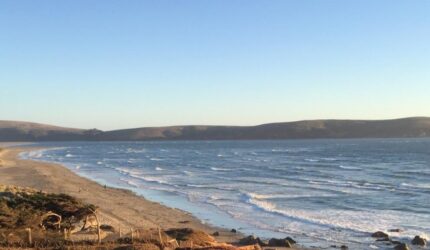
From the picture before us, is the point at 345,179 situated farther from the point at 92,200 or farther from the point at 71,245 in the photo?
the point at 71,245

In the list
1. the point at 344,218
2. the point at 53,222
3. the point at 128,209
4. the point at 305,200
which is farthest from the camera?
the point at 305,200

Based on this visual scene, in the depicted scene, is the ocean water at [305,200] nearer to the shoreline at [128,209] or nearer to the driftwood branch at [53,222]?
the shoreline at [128,209]

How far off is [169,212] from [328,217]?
25.1 feet

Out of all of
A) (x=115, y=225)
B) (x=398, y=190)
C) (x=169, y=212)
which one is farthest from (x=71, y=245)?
(x=398, y=190)

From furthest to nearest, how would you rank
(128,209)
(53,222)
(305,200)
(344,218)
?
(305,200) < (128,209) < (344,218) < (53,222)

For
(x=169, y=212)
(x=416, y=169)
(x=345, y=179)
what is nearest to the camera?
(x=169, y=212)

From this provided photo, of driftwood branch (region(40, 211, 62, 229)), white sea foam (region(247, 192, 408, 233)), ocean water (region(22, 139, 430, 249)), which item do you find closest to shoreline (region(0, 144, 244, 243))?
ocean water (region(22, 139, 430, 249))

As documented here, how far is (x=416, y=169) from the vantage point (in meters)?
55.7

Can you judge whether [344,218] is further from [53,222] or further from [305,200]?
[53,222]

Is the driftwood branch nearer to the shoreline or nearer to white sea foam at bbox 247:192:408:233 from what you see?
the shoreline

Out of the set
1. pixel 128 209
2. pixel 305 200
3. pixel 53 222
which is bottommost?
pixel 128 209

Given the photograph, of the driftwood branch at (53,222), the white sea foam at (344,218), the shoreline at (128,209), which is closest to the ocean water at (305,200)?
the white sea foam at (344,218)

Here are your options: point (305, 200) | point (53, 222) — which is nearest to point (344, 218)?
point (305, 200)

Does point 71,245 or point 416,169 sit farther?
point 416,169
